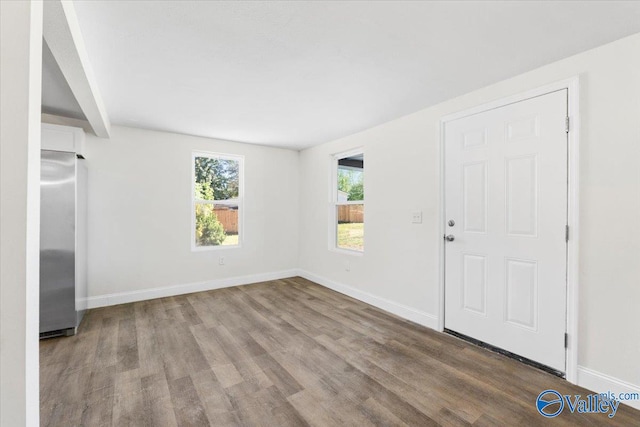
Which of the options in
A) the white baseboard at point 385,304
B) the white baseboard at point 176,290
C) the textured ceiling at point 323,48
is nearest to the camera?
the textured ceiling at point 323,48

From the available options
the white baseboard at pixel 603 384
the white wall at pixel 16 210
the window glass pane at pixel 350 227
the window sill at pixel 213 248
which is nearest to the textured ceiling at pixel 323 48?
the white wall at pixel 16 210

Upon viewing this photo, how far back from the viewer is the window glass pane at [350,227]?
3.99 m

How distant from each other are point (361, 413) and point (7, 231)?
1.87m

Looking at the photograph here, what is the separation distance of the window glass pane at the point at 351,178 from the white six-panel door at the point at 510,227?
143 centimetres

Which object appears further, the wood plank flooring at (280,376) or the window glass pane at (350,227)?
the window glass pane at (350,227)

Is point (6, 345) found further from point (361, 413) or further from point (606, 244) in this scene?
point (606, 244)

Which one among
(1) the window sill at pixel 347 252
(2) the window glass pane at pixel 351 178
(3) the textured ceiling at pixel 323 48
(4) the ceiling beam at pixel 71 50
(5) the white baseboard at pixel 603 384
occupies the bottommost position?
(5) the white baseboard at pixel 603 384

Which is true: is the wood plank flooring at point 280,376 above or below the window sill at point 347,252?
below

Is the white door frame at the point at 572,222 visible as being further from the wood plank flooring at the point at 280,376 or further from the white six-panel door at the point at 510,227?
the wood plank flooring at the point at 280,376

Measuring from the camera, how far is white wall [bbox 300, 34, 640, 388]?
1.78 metres

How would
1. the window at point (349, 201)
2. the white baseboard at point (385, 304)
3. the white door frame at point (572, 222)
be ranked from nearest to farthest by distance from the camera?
the white door frame at point (572, 222) < the white baseboard at point (385, 304) < the window at point (349, 201)

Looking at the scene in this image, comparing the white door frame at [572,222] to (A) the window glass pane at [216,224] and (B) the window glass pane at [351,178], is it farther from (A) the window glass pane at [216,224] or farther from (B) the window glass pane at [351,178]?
(A) the window glass pane at [216,224]

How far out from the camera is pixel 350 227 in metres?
4.21

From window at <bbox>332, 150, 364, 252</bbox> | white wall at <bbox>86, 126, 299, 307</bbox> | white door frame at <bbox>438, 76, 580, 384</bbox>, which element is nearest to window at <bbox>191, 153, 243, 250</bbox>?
white wall at <bbox>86, 126, 299, 307</bbox>
